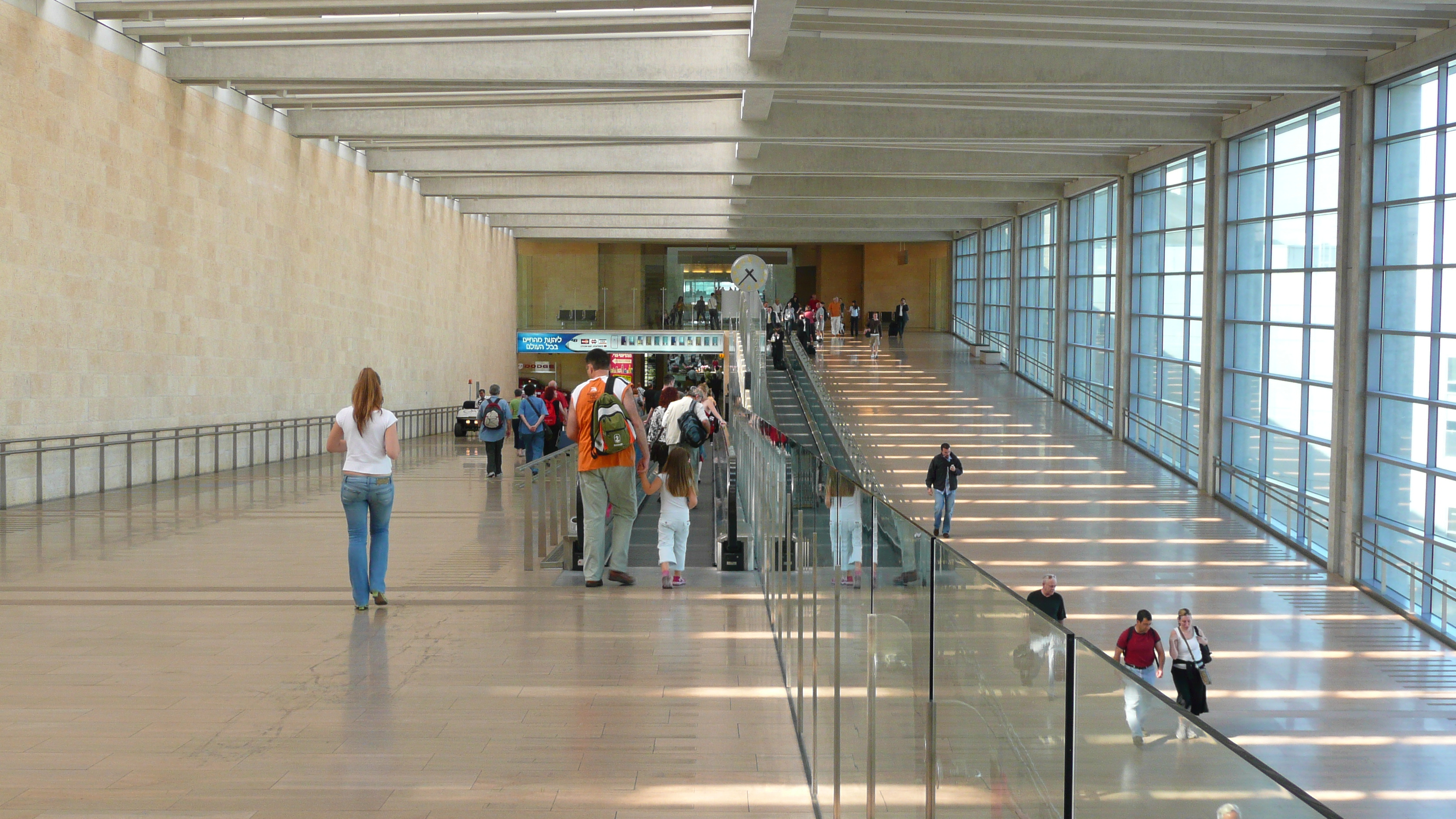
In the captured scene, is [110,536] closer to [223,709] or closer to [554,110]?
[223,709]

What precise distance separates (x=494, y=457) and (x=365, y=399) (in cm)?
1066

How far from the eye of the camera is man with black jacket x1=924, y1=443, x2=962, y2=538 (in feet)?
57.5

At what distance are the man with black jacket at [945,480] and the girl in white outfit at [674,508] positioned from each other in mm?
9029

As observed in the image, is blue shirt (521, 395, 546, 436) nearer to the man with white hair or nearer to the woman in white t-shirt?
the man with white hair

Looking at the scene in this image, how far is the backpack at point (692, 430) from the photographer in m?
11.6

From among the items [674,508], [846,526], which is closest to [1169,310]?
[674,508]

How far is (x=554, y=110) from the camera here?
19.9 m

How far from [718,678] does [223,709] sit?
89.5 inches

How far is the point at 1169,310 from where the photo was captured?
23891 mm

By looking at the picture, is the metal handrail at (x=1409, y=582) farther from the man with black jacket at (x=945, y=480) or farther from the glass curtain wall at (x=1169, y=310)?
the glass curtain wall at (x=1169, y=310)

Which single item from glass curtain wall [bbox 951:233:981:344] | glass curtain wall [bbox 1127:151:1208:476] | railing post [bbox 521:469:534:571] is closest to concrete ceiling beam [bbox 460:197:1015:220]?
glass curtain wall [bbox 951:233:981:344]

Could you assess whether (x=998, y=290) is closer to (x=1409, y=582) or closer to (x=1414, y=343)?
(x=1414, y=343)

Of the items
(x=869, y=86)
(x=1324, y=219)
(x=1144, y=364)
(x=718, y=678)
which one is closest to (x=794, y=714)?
(x=718, y=678)

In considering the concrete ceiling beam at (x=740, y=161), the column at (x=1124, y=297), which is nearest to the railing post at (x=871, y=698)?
the concrete ceiling beam at (x=740, y=161)
